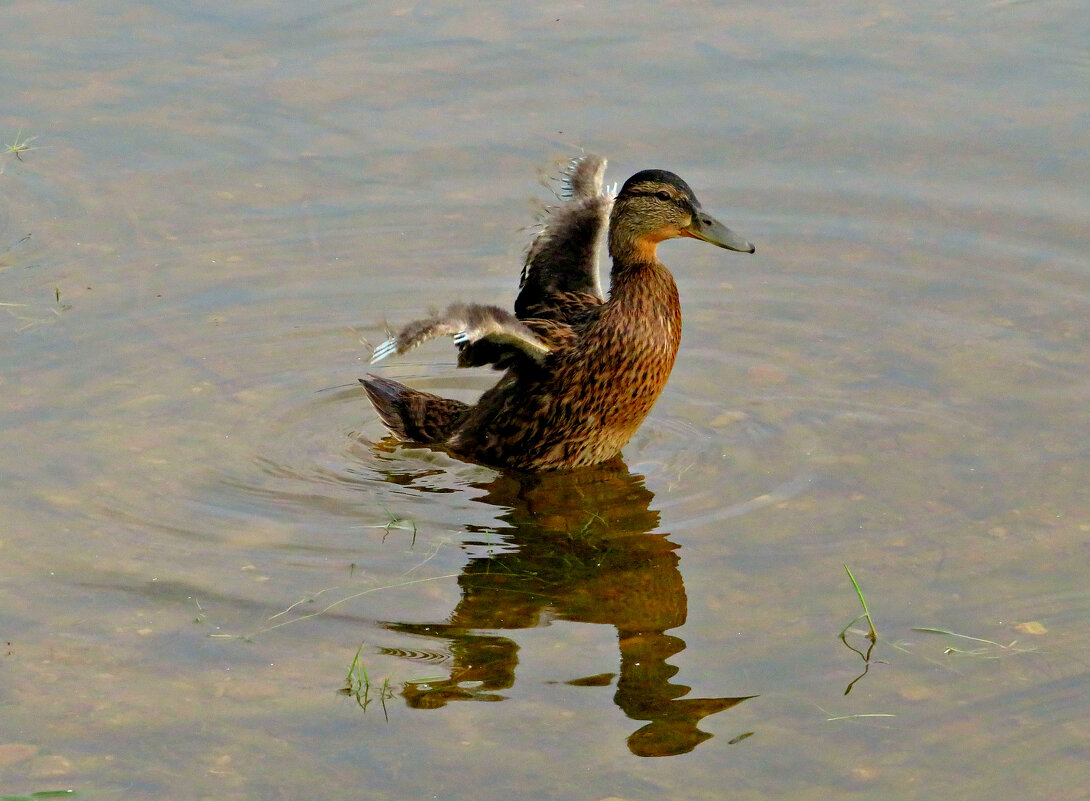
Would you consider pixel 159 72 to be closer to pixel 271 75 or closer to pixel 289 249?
pixel 271 75

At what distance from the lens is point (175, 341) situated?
7391 mm

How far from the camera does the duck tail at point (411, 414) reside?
6992mm

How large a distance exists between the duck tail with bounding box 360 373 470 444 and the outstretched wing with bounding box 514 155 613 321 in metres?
0.56

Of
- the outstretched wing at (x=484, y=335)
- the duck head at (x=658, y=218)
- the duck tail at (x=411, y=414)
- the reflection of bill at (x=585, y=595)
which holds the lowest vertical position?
the reflection of bill at (x=585, y=595)

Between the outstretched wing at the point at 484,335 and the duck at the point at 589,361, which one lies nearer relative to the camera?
the outstretched wing at the point at 484,335

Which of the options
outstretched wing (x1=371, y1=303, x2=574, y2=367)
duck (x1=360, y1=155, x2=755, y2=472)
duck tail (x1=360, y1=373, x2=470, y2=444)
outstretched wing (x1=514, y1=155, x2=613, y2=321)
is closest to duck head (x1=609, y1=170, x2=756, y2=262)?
duck (x1=360, y1=155, x2=755, y2=472)

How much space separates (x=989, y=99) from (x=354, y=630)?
5605mm

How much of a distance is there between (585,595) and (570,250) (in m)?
2.12

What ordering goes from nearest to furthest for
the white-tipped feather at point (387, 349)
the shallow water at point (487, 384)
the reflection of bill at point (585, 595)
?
1. the shallow water at point (487, 384)
2. the reflection of bill at point (585, 595)
3. the white-tipped feather at point (387, 349)

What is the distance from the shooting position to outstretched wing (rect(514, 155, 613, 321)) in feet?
23.1

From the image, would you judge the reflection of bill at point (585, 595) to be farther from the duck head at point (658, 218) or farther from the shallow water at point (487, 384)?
the duck head at point (658, 218)

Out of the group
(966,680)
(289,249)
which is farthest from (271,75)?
(966,680)

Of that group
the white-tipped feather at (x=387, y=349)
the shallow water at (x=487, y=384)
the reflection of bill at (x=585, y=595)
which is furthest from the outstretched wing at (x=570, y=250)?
the white-tipped feather at (x=387, y=349)

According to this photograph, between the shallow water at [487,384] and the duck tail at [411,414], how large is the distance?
0.55 ft
